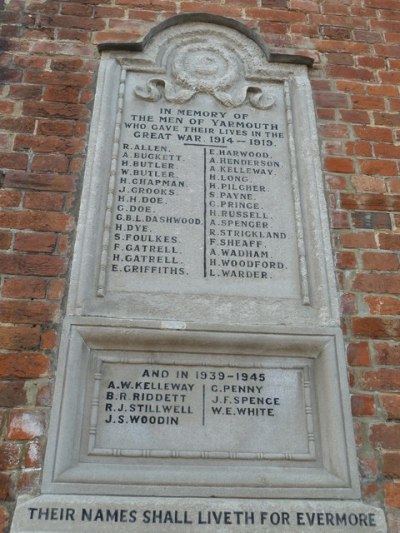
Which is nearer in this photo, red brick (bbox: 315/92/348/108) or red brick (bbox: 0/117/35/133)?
red brick (bbox: 0/117/35/133)

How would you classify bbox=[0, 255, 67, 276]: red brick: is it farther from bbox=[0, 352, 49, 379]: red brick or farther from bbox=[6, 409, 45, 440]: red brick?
bbox=[6, 409, 45, 440]: red brick

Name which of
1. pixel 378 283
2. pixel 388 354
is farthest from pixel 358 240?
pixel 388 354

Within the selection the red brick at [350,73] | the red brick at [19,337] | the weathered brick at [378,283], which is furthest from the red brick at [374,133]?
the red brick at [19,337]

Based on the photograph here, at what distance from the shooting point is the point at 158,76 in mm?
3414

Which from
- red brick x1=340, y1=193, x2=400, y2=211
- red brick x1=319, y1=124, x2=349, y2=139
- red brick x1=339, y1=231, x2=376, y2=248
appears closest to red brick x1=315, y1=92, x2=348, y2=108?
red brick x1=319, y1=124, x2=349, y2=139

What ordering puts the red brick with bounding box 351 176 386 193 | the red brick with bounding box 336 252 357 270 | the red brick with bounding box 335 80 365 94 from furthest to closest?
the red brick with bounding box 335 80 365 94, the red brick with bounding box 351 176 386 193, the red brick with bounding box 336 252 357 270

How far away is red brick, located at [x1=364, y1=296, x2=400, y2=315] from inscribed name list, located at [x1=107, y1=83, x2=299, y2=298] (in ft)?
1.22

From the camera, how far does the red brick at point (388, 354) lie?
2695 millimetres

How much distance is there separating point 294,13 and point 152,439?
2.84m

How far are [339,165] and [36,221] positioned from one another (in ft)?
5.41

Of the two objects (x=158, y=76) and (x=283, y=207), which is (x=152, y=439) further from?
(x=158, y=76)

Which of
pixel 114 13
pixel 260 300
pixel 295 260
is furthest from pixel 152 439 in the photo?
pixel 114 13

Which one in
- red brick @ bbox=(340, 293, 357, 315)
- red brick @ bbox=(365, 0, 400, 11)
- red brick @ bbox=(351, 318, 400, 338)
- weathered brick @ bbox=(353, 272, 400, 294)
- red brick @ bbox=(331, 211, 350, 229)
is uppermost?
red brick @ bbox=(365, 0, 400, 11)

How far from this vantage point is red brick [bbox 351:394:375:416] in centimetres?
257
